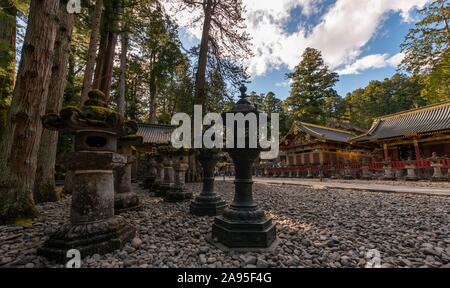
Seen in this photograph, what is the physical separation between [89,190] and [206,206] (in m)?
2.29

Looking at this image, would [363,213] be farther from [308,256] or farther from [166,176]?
[166,176]

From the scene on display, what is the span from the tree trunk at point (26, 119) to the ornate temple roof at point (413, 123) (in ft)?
55.5

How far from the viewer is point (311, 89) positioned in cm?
2591

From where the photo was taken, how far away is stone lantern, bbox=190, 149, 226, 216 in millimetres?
4125

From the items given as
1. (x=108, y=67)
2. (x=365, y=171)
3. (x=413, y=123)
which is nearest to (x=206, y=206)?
(x=108, y=67)

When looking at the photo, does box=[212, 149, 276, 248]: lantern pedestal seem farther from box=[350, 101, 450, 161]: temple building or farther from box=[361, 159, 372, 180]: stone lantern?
box=[350, 101, 450, 161]: temple building

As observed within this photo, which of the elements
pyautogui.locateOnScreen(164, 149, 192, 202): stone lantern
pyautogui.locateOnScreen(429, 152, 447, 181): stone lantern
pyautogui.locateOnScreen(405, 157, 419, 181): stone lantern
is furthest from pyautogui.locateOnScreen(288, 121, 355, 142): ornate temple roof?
pyautogui.locateOnScreen(164, 149, 192, 202): stone lantern

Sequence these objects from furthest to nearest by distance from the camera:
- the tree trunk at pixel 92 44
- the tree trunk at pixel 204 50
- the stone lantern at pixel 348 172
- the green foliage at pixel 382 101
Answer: the green foliage at pixel 382 101, the stone lantern at pixel 348 172, the tree trunk at pixel 204 50, the tree trunk at pixel 92 44

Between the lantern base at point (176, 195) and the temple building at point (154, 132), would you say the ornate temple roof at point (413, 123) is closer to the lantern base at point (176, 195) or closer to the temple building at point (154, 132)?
the lantern base at point (176, 195)

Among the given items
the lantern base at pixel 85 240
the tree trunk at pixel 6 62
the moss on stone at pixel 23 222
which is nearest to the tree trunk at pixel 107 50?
the tree trunk at pixel 6 62

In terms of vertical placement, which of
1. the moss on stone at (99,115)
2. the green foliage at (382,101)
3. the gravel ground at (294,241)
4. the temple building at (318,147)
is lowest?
the gravel ground at (294,241)

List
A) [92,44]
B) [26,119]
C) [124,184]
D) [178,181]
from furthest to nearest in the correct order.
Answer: [92,44] → [178,181] → [124,184] → [26,119]

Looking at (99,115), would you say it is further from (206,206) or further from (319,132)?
(319,132)

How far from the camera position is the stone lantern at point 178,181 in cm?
554
